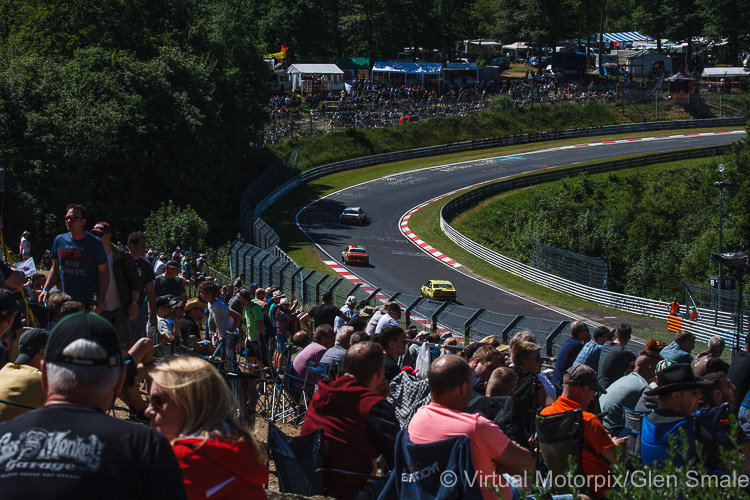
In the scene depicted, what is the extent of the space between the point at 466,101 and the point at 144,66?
40.7 metres

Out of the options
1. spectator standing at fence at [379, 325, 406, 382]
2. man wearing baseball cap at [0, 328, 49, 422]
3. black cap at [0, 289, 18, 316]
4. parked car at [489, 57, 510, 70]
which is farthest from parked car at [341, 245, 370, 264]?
parked car at [489, 57, 510, 70]

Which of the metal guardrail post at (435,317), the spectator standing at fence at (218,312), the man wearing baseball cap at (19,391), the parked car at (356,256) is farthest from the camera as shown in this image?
the parked car at (356,256)

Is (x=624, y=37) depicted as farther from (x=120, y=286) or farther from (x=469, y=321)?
(x=120, y=286)

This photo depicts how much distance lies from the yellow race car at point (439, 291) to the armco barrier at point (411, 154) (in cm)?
1261

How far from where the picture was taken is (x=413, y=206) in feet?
191

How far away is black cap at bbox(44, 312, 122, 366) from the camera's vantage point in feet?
11.1

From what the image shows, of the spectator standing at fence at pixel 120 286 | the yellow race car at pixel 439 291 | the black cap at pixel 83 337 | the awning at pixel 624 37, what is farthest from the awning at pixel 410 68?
the black cap at pixel 83 337

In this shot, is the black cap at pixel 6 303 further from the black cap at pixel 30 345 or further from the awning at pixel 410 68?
the awning at pixel 410 68

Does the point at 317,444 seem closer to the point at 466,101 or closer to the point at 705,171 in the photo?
the point at 705,171

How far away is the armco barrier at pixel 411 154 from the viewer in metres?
53.8

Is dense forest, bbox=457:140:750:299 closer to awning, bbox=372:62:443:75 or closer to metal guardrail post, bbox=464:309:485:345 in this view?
awning, bbox=372:62:443:75

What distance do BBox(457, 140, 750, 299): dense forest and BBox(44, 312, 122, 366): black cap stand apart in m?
41.9

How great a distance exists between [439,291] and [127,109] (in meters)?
19.6

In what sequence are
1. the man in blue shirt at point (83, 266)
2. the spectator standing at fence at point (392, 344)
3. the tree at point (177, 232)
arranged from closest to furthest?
1. the spectator standing at fence at point (392, 344)
2. the man in blue shirt at point (83, 266)
3. the tree at point (177, 232)
